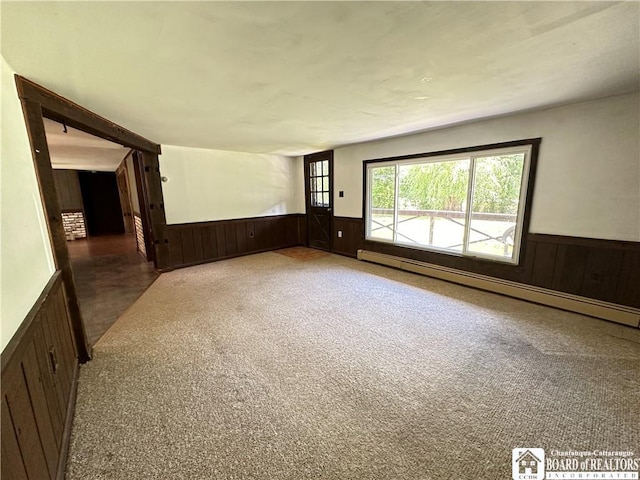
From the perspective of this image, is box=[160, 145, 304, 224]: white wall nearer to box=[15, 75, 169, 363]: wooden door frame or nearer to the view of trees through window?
box=[15, 75, 169, 363]: wooden door frame

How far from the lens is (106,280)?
13.7 ft

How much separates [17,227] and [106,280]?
3468mm

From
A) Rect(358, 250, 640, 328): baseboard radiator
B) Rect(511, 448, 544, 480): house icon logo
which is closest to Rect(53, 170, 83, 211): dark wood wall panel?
Rect(358, 250, 640, 328): baseboard radiator

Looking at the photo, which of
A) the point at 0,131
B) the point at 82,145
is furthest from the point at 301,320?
the point at 82,145

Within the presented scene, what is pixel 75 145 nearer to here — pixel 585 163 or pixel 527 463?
pixel 527 463

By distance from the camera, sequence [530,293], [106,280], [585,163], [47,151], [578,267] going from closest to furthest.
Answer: [47,151] < [585,163] < [578,267] < [530,293] < [106,280]

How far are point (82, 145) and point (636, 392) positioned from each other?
7262 millimetres

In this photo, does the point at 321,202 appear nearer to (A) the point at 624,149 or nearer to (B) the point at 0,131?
(A) the point at 624,149

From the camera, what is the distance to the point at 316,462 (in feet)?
4.27

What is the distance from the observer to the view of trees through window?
132 inches

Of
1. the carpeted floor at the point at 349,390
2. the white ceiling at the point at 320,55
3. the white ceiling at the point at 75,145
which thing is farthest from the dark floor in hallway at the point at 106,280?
the white ceiling at the point at 320,55

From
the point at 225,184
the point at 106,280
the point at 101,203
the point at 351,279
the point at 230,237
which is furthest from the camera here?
the point at 101,203

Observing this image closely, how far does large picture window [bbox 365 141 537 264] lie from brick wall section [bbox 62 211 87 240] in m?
9.30

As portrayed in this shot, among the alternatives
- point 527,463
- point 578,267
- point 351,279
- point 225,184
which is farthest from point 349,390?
point 225,184
